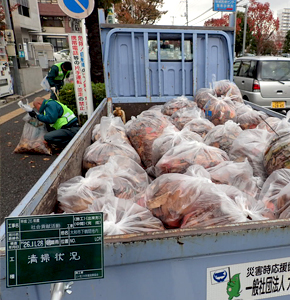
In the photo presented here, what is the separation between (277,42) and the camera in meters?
37.3

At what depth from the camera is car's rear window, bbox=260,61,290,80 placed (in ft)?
23.3

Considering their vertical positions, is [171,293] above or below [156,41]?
below

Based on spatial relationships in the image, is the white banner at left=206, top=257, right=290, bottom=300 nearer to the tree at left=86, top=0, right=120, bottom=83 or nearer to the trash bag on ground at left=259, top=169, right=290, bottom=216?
the trash bag on ground at left=259, top=169, right=290, bottom=216

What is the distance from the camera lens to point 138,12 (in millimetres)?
20188

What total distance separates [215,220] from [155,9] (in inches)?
863

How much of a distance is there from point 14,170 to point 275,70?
6.62 metres

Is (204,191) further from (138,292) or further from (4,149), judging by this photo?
(4,149)

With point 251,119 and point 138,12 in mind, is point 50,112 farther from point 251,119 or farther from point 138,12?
point 138,12

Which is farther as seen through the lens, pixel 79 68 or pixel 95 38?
pixel 95 38

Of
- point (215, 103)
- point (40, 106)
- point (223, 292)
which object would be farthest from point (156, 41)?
point (223, 292)

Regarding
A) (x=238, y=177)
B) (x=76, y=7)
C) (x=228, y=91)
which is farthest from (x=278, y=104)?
(x=238, y=177)

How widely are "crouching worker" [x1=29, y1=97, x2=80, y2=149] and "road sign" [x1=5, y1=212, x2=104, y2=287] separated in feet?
13.5

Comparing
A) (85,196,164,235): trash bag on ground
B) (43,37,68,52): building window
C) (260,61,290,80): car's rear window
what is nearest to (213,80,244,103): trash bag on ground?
(85,196,164,235): trash bag on ground

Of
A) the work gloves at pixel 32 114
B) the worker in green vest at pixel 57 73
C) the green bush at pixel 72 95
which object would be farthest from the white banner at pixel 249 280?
the worker in green vest at pixel 57 73
